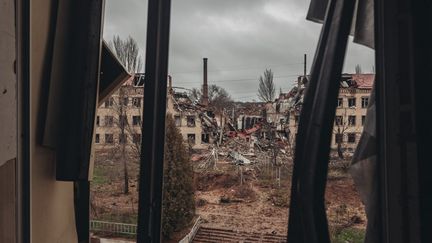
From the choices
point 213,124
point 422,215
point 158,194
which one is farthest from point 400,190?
point 213,124

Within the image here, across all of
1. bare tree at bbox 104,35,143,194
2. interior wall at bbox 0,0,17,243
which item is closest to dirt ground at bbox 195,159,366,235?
bare tree at bbox 104,35,143,194

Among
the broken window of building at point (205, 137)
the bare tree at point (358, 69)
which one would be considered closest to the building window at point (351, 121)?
the bare tree at point (358, 69)

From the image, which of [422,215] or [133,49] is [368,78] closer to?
[422,215]

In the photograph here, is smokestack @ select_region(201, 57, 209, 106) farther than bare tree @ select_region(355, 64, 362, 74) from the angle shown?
Yes

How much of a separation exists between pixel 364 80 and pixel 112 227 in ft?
3.32

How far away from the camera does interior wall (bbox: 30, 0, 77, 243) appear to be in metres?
0.70

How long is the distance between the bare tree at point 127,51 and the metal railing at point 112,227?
45cm

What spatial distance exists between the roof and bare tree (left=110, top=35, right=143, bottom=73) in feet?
2.00

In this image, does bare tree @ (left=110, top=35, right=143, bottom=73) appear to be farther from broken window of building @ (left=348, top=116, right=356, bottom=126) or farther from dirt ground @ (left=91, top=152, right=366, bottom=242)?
broken window of building @ (left=348, top=116, right=356, bottom=126)

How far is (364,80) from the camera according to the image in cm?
80

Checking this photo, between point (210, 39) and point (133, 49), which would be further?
point (210, 39)

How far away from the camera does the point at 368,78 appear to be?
777 millimetres

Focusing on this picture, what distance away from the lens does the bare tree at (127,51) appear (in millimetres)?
1037

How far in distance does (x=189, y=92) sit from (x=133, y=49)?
1.22 feet
